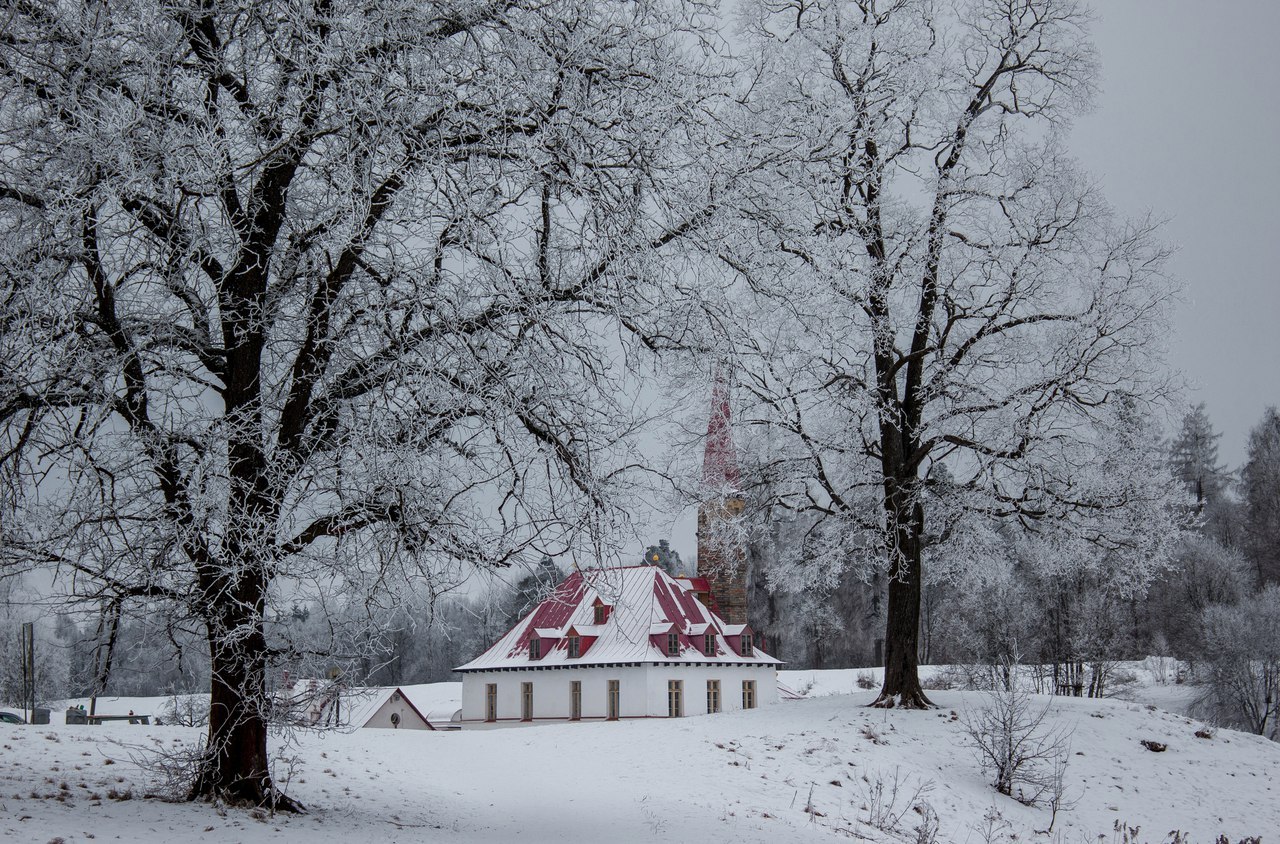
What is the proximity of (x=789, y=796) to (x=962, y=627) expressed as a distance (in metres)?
33.3

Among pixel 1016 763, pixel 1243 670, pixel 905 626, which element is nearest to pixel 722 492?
pixel 905 626

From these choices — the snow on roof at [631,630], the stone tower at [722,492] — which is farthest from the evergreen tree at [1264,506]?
the stone tower at [722,492]

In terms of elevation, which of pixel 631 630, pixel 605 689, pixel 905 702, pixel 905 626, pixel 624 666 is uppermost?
pixel 905 626

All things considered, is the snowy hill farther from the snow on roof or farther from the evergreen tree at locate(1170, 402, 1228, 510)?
the evergreen tree at locate(1170, 402, 1228, 510)

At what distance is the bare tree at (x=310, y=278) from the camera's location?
6.48 meters

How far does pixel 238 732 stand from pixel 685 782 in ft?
20.5

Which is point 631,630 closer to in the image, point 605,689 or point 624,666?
point 624,666

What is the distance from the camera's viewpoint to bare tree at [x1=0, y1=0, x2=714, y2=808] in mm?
6480

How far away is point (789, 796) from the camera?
39.0ft

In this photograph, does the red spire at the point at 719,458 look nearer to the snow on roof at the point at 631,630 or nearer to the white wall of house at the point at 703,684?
the snow on roof at the point at 631,630

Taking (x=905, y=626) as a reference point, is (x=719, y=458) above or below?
above

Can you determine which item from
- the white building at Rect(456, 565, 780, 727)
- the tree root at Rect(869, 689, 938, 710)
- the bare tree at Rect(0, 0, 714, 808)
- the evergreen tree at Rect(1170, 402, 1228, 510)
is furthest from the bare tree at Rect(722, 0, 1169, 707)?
the evergreen tree at Rect(1170, 402, 1228, 510)

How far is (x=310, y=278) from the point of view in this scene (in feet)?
25.7

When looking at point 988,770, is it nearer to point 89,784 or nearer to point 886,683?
point 886,683
